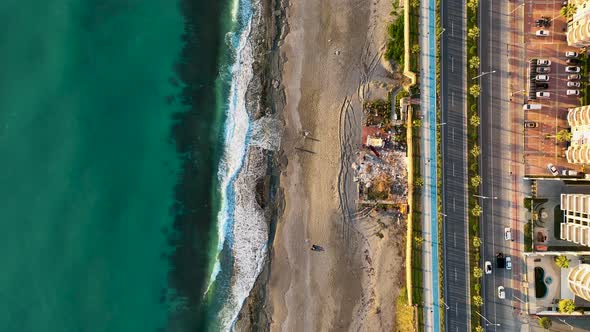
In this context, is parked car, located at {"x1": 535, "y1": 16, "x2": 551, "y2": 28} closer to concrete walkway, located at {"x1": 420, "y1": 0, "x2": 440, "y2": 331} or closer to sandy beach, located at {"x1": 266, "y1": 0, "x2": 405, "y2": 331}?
concrete walkway, located at {"x1": 420, "y1": 0, "x2": 440, "y2": 331}

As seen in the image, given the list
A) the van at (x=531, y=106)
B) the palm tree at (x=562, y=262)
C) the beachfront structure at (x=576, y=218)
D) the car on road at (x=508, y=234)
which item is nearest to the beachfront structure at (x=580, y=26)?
the van at (x=531, y=106)

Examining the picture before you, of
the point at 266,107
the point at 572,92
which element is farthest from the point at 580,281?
the point at 266,107

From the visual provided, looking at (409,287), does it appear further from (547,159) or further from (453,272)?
(547,159)

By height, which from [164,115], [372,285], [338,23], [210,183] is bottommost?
[372,285]

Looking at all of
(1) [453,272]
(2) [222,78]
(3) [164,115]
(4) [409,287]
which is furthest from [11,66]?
(1) [453,272]

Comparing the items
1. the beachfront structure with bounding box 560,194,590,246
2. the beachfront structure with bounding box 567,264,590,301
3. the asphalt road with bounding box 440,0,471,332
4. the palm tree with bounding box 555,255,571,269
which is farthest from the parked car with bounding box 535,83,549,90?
the beachfront structure with bounding box 567,264,590,301

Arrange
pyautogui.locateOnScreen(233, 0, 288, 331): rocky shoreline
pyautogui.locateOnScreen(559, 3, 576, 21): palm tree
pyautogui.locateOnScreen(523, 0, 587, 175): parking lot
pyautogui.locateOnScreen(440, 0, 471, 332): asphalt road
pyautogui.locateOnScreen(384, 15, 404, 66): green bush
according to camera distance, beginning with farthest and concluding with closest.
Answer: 1. pyautogui.locateOnScreen(233, 0, 288, 331): rocky shoreline
2. pyautogui.locateOnScreen(384, 15, 404, 66): green bush
3. pyautogui.locateOnScreen(523, 0, 587, 175): parking lot
4. pyautogui.locateOnScreen(440, 0, 471, 332): asphalt road
5. pyautogui.locateOnScreen(559, 3, 576, 21): palm tree

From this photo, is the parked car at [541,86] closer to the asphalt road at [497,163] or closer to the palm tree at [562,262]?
the asphalt road at [497,163]
